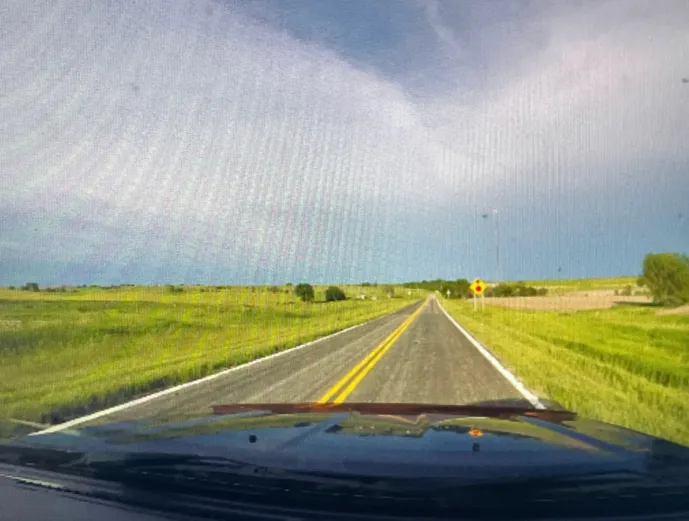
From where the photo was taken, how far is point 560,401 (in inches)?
404

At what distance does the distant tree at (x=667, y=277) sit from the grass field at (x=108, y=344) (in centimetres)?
3019

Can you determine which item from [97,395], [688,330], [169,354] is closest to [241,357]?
[169,354]

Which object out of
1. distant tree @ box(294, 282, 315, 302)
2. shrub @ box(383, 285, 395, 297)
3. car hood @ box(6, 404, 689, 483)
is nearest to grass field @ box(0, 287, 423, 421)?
car hood @ box(6, 404, 689, 483)

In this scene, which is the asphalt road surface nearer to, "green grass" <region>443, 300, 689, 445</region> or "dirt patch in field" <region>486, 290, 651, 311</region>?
"green grass" <region>443, 300, 689, 445</region>

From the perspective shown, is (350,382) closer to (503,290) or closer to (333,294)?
(333,294)

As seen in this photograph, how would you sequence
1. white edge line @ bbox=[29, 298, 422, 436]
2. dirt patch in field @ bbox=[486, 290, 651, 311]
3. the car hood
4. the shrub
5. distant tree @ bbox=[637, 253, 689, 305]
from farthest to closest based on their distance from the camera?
the shrub → dirt patch in field @ bbox=[486, 290, 651, 311] → distant tree @ bbox=[637, 253, 689, 305] → white edge line @ bbox=[29, 298, 422, 436] → the car hood

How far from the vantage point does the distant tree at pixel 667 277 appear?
5050cm

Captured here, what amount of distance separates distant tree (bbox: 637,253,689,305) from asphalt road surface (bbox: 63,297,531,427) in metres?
37.8

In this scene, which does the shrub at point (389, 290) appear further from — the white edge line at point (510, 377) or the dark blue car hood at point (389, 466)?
the dark blue car hood at point (389, 466)

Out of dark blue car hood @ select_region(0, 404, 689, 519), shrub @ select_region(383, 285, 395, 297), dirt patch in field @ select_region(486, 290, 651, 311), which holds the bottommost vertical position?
dark blue car hood @ select_region(0, 404, 689, 519)

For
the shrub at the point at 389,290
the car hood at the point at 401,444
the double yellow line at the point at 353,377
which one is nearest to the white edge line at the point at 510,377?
the double yellow line at the point at 353,377

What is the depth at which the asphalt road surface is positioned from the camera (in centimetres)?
1019

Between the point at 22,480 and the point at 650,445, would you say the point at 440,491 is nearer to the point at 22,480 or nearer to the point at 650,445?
the point at 650,445

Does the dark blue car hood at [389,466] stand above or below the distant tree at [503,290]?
below
